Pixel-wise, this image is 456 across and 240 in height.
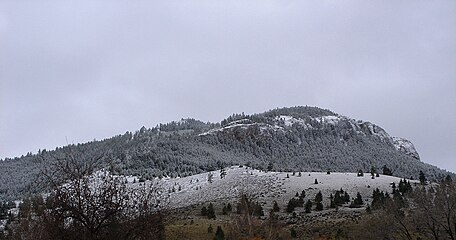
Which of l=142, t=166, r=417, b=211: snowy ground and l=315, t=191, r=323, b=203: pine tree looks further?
l=142, t=166, r=417, b=211: snowy ground

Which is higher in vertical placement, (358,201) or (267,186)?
(267,186)

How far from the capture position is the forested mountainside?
132 m

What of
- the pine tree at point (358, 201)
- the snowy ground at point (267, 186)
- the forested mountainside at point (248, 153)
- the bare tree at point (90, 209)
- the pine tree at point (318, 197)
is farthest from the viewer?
the forested mountainside at point (248, 153)

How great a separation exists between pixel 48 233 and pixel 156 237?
2785mm

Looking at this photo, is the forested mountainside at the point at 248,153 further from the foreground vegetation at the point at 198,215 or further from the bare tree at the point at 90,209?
the bare tree at the point at 90,209

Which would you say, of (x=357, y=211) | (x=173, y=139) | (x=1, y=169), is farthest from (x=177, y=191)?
(x=1, y=169)

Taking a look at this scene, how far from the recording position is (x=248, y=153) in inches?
6516

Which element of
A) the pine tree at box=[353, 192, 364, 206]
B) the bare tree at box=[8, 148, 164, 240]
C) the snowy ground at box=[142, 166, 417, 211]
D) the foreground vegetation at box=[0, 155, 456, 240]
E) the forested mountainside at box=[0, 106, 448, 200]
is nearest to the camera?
the bare tree at box=[8, 148, 164, 240]

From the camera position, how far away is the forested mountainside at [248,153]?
131625 mm

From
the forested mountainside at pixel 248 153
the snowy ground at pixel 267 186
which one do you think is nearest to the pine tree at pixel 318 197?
the snowy ground at pixel 267 186

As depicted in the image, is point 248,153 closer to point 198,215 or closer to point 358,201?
point 198,215

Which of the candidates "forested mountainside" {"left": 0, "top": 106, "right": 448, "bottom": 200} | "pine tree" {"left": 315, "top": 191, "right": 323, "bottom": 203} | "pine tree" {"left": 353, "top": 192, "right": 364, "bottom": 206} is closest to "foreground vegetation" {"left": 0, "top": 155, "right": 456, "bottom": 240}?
"pine tree" {"left": 353, "top": 192, "right": 364, "bottom": 206}

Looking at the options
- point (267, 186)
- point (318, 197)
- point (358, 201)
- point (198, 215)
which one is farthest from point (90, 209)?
point (267, 186)

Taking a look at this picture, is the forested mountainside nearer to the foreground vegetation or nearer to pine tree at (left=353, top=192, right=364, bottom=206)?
the foreground vegetation
